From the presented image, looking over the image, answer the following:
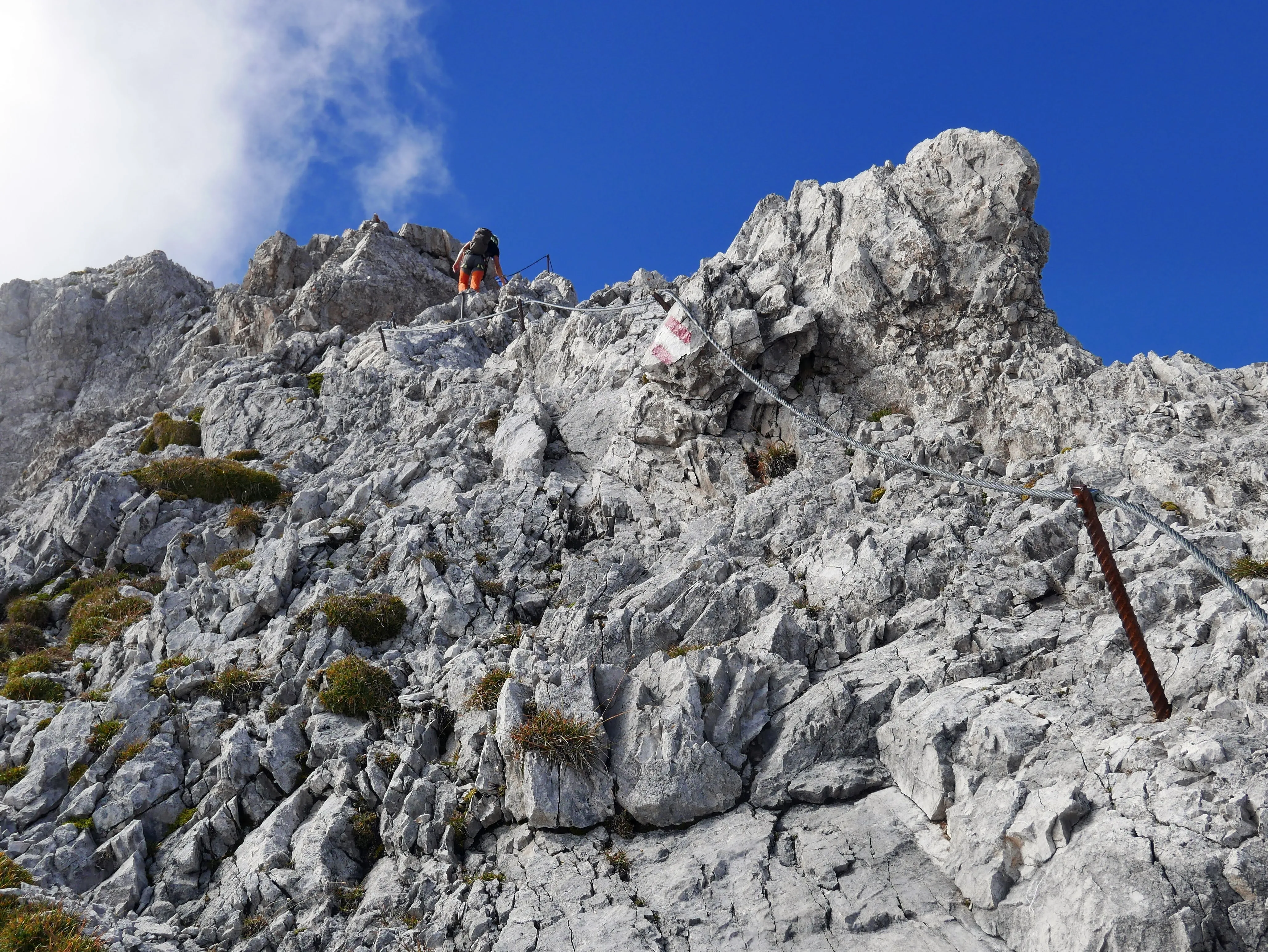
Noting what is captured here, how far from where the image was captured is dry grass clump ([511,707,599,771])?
42.2 ft

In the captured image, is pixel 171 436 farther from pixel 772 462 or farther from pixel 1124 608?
pixel 1124 608

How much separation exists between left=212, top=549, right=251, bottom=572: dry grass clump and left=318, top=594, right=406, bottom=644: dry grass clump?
5505mm

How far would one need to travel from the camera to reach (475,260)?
138 ft

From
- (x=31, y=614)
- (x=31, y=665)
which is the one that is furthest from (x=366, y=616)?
(x=31, y=614)

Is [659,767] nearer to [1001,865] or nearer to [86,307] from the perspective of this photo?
[1001,865]

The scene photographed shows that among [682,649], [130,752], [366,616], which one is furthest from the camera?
[366,616]

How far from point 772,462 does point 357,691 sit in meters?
12.4

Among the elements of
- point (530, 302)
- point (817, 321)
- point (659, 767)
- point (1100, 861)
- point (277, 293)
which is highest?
point (277, 293)

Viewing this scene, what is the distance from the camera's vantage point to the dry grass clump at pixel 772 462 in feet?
71.3

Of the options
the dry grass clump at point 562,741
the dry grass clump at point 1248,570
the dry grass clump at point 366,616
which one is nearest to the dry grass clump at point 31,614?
the dry grass clump at point 366,616

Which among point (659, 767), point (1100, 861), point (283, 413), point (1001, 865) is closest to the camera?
point (1100, 861)

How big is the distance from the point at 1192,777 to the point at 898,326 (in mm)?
16086

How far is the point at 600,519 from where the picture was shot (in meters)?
22.1

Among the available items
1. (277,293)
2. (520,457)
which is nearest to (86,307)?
(277,293)
